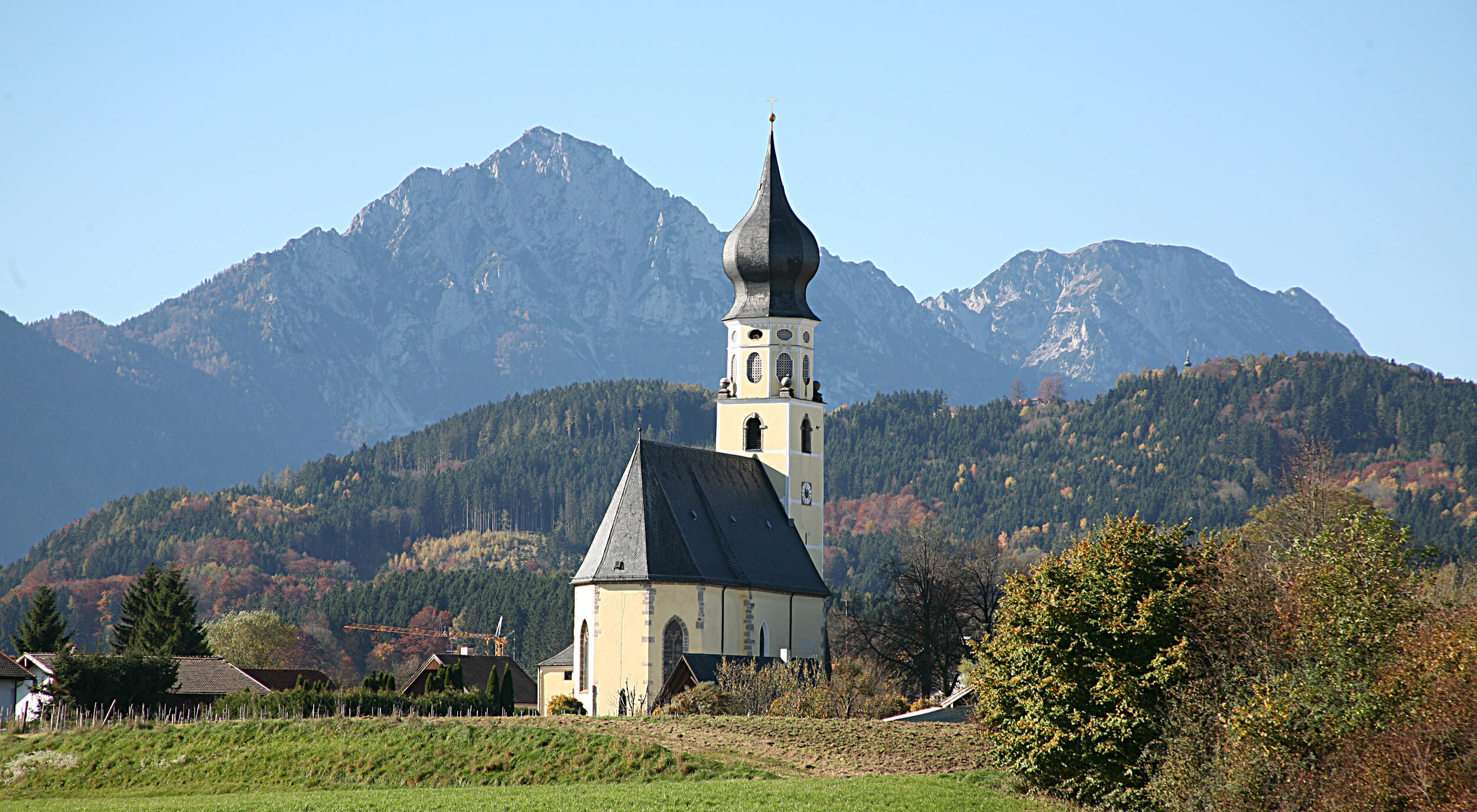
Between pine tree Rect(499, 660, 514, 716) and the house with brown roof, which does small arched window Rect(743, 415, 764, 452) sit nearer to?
pine tree Rect(499, 660, 514, 716)

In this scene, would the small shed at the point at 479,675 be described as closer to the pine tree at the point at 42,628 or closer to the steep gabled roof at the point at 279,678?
the steep gabled roof at the point at 279,678

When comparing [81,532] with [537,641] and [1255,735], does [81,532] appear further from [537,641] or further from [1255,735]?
[1255,735]

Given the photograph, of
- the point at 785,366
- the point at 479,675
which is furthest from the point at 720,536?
the point at 479,675

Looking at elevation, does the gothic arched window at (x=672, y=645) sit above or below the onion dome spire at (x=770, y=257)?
below

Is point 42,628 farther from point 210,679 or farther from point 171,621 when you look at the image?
point 210,679

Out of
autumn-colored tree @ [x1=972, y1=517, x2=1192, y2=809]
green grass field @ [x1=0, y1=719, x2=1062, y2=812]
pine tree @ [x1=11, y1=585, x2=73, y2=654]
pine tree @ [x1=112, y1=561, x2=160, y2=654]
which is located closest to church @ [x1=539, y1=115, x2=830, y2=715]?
green grass field @ [x1=0, y1=719, x2=1062, y2=812]

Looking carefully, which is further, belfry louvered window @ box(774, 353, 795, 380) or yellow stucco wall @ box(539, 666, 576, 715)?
belfry louvered window @ box(774, 353, 795, 380)

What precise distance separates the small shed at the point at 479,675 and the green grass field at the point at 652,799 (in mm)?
39939

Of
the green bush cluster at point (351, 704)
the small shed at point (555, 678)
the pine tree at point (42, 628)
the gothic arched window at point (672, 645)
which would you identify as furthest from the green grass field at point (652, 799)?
the pine tree at point (42, 628)

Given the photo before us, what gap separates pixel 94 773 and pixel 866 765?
20.0 meters

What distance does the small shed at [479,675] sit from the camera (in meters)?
80.5

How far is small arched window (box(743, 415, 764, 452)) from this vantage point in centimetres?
7281

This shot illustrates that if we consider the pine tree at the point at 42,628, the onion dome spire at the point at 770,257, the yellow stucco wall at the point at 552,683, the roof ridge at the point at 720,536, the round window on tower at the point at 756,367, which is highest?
the onion dome spire at the point at 770,257

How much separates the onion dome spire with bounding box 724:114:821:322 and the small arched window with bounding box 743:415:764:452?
4.37 metres
